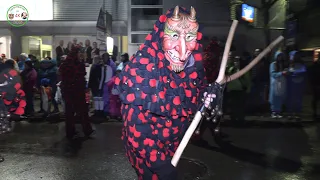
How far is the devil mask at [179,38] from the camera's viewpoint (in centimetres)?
257

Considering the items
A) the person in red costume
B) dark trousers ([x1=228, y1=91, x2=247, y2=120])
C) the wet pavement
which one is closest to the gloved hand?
the wet pavement

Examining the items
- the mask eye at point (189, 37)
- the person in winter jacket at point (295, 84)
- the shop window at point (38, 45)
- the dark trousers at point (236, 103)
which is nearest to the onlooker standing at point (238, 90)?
the dark trousers at point (236, 103)

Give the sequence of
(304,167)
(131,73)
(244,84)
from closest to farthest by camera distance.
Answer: (131,73), (304,167), (244,84)

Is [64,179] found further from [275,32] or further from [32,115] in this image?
[275,32]

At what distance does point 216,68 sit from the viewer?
616cm

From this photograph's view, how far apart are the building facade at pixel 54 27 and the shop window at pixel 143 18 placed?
4.37 feet

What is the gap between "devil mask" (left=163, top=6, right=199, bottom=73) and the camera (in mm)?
2572

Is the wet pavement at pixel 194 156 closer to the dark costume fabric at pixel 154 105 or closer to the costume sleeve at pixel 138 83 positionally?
the dark costume fabric at pixel 154 105

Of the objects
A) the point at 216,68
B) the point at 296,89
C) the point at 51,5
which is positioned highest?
the point at 51,5

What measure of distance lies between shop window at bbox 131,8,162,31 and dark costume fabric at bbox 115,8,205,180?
9598 millimetres

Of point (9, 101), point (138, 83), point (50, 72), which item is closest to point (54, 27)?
point (50, 72)

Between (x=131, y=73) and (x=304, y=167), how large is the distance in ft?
12.4

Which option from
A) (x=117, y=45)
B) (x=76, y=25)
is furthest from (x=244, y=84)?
(x=76, y=25)

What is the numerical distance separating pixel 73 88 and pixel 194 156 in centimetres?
A: 277
